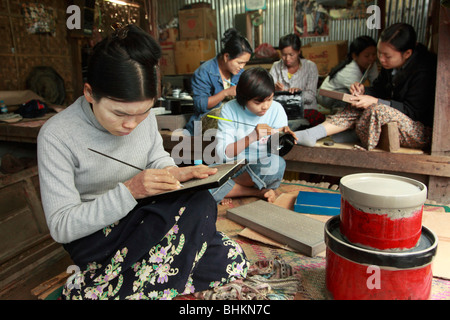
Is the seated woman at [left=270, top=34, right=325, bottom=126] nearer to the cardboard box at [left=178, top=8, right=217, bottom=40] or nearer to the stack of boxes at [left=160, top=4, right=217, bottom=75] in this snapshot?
the stack of boxes at [left=160, top=4, right=217, bottom=75]

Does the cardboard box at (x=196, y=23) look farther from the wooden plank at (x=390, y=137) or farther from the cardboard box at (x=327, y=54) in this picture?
the wooden plank at (x=390, y=137)

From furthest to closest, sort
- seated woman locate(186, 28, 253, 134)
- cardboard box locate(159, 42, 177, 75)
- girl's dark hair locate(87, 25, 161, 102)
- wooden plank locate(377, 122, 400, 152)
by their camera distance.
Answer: cardboard box locate(159, 42, 177, 75)
seated woman locate(186, 28, 253, 134)
wooden plank locate(377, 122, 400, 152)
girl's dark hair locate(87, 25, 161, 102)

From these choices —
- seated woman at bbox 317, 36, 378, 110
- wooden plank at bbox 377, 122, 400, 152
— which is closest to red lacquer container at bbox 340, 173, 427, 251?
wooden plank at bbox 377, 122, 400, 152

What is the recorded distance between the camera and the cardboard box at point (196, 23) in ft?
23.8

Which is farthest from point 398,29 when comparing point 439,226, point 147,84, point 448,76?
point 147,84

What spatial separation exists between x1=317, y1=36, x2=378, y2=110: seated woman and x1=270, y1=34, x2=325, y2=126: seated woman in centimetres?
25

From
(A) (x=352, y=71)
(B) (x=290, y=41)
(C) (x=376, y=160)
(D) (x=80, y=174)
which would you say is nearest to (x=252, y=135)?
(C) (x=376, y=160)

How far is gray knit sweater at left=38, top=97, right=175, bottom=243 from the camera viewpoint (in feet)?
4.37

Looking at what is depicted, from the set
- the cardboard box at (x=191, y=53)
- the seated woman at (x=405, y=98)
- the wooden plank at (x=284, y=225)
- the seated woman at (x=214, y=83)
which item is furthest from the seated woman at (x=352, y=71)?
the cardboard box at (x=191, y=53)

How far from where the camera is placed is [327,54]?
6047 mm

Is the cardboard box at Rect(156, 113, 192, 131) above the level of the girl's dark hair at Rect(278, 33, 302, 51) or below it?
below

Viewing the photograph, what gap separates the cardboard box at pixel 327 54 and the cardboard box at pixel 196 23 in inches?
90.4

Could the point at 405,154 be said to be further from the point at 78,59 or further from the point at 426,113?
the point at 78,59
